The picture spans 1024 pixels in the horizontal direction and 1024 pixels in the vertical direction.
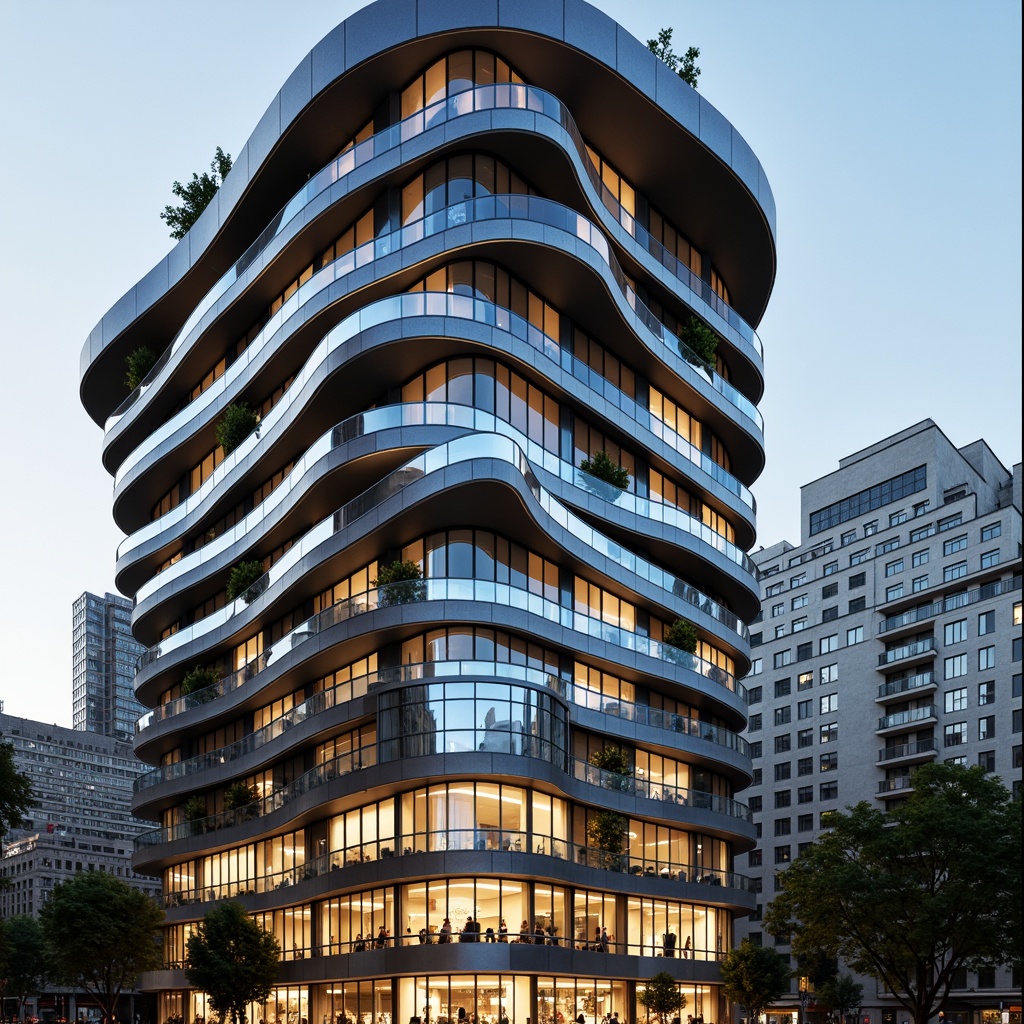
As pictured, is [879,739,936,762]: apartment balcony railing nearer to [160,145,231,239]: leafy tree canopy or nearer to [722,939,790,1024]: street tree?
[722,939,790,1024]: street tree

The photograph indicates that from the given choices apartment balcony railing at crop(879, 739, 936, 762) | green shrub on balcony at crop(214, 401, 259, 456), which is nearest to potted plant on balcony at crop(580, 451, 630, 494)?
green shrub on balcony at crop(214, 401, 259, 456)

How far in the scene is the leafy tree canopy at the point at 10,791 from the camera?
141 feet

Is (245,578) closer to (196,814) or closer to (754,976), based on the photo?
(196,814)

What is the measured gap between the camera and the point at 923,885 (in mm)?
54281

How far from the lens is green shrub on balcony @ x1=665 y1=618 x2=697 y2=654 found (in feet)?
192

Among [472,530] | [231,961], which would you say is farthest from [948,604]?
[231,961]

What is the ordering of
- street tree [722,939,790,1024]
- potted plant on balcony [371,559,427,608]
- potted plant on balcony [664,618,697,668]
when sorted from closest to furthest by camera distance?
potted plant on balcony [371,559,427,608] < street tree [722,939,790,1024] < potted plant on balcony [664,618,697,668]

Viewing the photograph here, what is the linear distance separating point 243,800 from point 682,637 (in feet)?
72.5

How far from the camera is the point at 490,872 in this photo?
44188 millimetres

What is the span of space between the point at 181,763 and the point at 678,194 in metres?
38.4

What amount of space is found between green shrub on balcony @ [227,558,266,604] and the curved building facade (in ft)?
1.36

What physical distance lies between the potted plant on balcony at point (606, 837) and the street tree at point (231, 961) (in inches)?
537

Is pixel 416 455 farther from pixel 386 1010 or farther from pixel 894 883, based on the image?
pixel 894 883

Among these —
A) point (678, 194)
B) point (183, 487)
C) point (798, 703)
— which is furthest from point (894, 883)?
point (798, 703)
